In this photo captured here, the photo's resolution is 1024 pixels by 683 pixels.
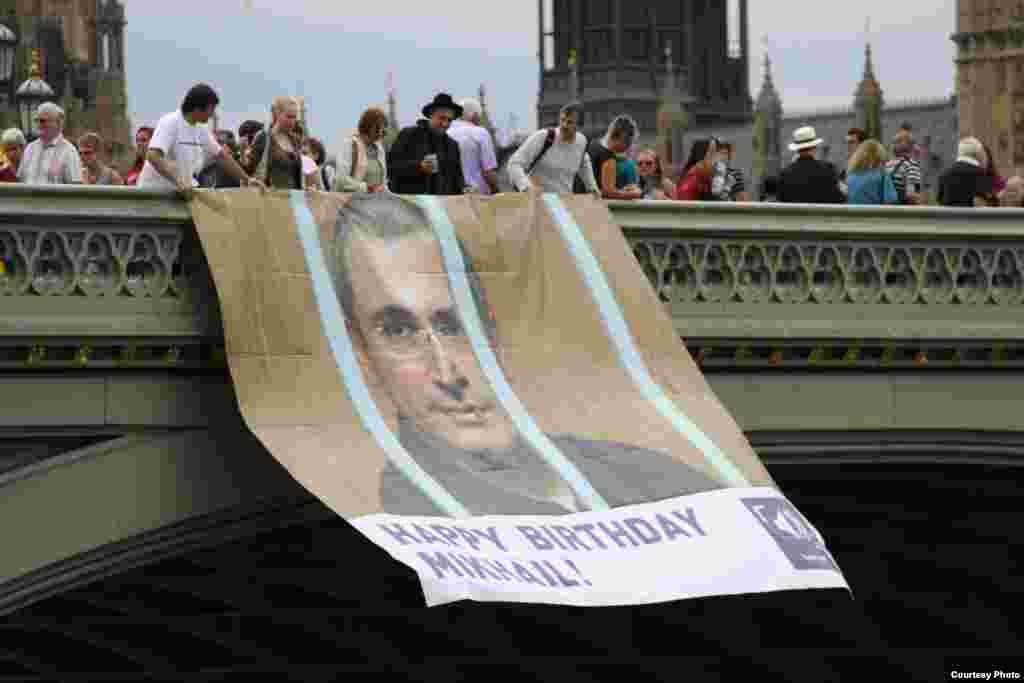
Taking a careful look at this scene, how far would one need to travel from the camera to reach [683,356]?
1040 inches

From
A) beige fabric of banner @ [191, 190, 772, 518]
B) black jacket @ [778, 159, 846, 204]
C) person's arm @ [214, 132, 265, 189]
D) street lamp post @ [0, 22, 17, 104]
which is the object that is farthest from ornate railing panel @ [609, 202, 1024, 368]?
street lamp post @ [0, 22, 17, 104]

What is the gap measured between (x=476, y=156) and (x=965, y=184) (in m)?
4.36

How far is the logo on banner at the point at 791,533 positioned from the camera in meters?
25.0

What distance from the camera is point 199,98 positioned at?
24.7 metres

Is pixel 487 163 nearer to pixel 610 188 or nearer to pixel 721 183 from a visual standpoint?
pixel 610 188

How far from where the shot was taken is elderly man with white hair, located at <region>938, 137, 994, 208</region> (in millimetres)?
30422

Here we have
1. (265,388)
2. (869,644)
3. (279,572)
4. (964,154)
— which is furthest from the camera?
(869,644)

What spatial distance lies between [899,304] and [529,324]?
3.43 metres

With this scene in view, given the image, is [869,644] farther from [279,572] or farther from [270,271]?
[270,271]

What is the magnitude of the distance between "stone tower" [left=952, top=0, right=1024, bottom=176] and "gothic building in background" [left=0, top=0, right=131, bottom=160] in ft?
185

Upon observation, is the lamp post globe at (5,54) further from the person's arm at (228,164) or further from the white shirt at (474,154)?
the person's arm at (228,164)

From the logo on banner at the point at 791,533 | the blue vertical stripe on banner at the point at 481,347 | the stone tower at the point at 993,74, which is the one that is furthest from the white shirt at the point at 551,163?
the stone tower at the point at 993,74

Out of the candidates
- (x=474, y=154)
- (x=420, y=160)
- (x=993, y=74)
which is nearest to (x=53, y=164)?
(x=420, y=160)

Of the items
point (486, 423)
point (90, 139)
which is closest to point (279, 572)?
point (90, 139)
